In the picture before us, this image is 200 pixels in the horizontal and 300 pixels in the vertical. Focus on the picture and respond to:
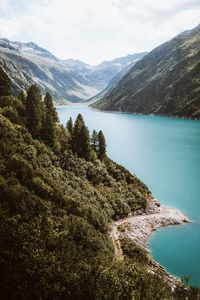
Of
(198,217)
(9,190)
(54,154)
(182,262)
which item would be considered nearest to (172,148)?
(198,217)

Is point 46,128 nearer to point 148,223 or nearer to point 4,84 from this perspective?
point 4,84

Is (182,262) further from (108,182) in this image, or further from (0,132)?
(0,132)

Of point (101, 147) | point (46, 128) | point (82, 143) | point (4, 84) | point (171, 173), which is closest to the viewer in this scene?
point (46, 128)

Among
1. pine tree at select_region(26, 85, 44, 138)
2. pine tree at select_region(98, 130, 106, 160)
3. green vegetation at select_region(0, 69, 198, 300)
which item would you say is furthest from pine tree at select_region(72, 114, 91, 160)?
pine tree at select_region(26, 85, 44, 138)

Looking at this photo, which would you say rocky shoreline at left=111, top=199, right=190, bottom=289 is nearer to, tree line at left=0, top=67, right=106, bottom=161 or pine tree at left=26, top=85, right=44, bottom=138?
tree line at left=0, top=67, right=106, bottom=161

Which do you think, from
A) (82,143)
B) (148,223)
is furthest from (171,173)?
(148,223)

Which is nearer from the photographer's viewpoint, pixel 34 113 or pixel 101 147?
pixel 34 113

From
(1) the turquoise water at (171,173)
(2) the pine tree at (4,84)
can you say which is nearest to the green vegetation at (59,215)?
(2) the pine tree at (4,84)
